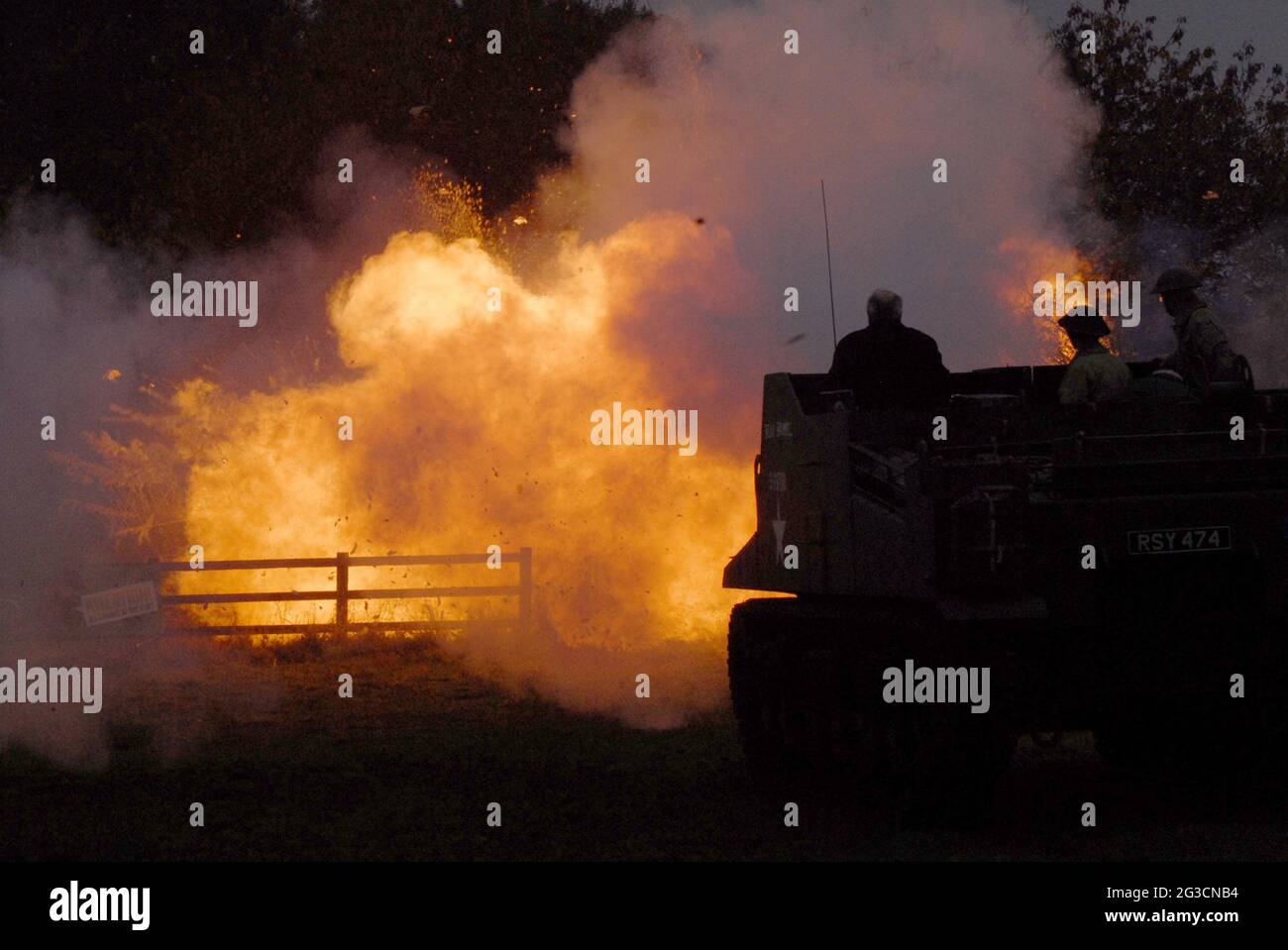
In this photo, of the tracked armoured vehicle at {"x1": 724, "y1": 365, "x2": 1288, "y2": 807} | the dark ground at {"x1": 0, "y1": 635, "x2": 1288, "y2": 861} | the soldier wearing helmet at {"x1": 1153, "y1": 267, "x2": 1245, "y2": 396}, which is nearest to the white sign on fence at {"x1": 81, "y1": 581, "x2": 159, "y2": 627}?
the dark ground at {"x1": 0, "y1": 635, "x2": 1288, "y2": 861}

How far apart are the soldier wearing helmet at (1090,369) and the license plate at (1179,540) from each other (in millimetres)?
1271

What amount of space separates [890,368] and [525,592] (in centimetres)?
1206

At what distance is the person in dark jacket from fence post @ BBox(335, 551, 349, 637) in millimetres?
12086

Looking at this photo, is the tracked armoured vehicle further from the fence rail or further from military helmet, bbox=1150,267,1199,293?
the fence rail

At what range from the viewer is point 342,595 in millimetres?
24422

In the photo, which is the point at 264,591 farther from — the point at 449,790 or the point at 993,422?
the point at 993,422

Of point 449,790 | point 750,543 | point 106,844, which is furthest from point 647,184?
point 106,844

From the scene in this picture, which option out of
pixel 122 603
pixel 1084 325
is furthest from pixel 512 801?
pixel 122 603

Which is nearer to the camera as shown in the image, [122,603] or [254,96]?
[122,603]

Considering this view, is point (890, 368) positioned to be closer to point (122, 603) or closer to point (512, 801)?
point (512, 801)

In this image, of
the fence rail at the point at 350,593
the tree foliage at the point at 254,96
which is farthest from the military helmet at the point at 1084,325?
the tree foliage at the point at 254,96

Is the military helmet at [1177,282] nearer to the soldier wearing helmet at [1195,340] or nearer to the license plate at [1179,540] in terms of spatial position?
the soldier wearing helmet at [1195,340]

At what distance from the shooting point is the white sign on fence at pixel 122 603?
2283 cm
